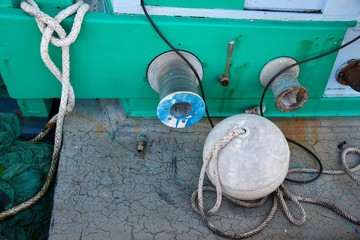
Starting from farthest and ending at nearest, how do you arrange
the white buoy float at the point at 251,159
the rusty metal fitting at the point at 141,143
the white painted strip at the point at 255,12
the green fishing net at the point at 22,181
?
the rusty metal fitting at the point at 141,143
the green fishing net at the point at 22,181
the white painted strip at the point at 255,12
the white buoy float at the point at 251,159

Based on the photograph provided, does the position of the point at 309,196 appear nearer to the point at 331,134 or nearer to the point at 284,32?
the point at 331,134

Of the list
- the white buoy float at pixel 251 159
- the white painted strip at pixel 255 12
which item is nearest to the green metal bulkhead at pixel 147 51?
the white painted strip at pixel 255 12

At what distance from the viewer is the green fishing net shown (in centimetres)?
197

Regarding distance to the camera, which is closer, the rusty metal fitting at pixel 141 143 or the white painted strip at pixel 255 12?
the white painted strip at pixel 255 12

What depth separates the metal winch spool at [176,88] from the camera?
168cm

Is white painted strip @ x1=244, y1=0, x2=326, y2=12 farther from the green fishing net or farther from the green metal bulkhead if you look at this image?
the green fishing net

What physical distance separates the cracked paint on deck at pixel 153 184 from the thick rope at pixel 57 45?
13 centimetres

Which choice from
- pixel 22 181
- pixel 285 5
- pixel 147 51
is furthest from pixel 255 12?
pixel 22 181

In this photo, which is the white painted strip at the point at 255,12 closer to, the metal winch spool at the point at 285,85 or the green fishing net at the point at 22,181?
the metal winch spool at the point at 285,85

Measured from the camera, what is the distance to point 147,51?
6.26ft

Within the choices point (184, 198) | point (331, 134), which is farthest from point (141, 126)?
point (331, 134)

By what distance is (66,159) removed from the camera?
2.05 meters

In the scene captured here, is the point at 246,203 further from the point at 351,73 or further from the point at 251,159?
the point at 351,73

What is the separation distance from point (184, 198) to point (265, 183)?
16.8 inches
